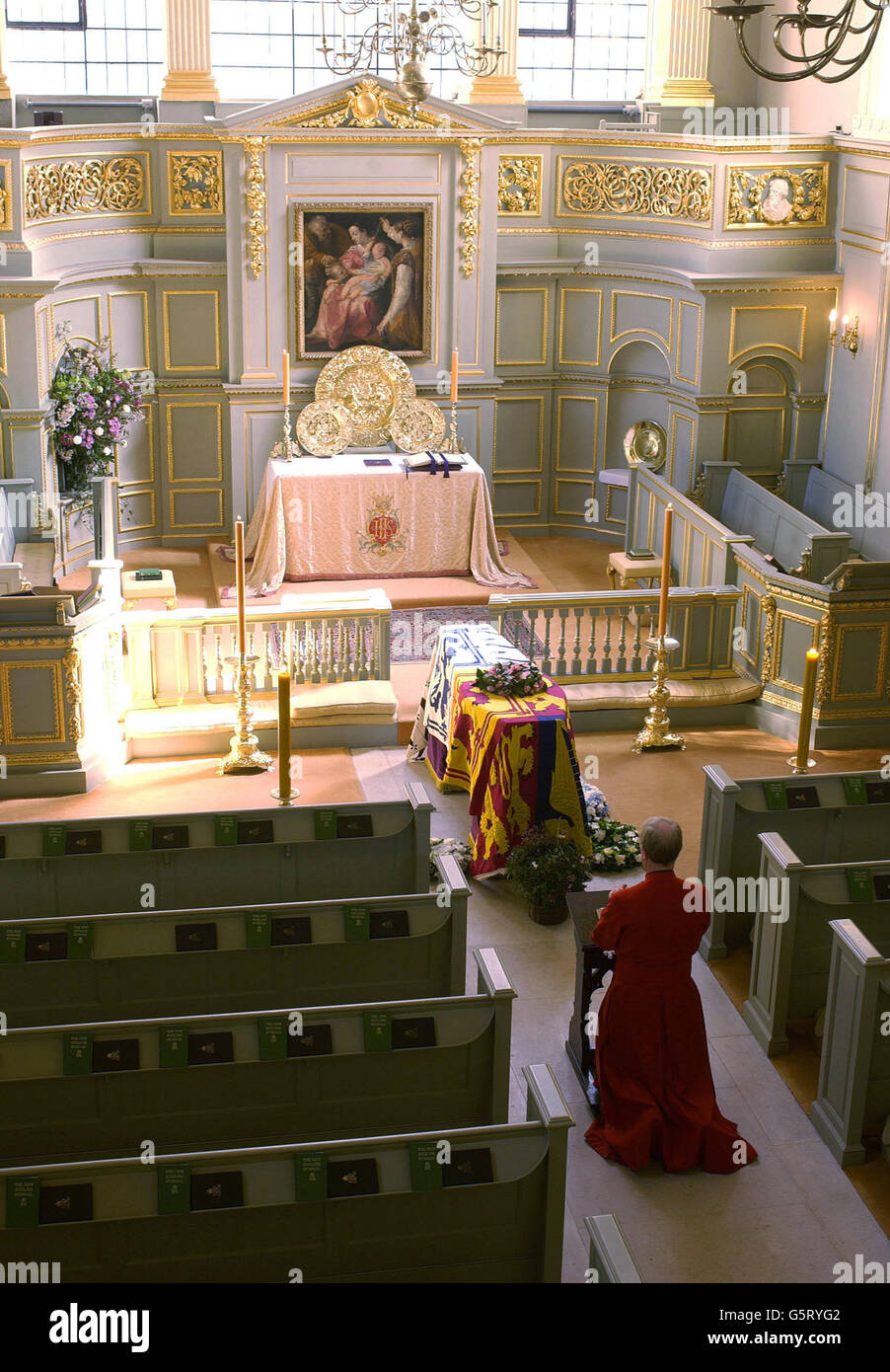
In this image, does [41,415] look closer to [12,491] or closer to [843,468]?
[12,491]

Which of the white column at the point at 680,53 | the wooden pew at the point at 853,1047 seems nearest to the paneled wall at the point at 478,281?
the white column at the point at 680,53

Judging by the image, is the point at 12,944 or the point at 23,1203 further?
the point at 12,944

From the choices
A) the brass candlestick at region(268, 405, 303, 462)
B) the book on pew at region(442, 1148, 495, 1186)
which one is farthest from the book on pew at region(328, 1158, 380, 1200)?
the brass candlestick at region(268, 405, 303, 462)

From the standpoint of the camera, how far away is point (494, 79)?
1525 cm

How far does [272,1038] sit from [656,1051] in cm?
160

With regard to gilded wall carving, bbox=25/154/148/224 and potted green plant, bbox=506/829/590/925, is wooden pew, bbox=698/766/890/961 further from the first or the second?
gilded wall carving, bbox=25/154/148/224

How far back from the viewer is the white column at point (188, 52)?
574 inches

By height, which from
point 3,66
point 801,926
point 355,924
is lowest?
point 801,926

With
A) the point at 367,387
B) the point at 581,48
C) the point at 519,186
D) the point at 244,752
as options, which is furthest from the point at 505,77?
the point at 244,752

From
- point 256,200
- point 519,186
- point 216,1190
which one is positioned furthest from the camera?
point 519,186

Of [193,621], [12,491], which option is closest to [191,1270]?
[193,621]

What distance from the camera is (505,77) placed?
15297 millimetres

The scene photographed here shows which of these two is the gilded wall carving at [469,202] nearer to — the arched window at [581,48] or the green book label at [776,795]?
the arched window at [581,48]

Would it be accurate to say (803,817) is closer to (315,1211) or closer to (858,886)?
(858,886)
